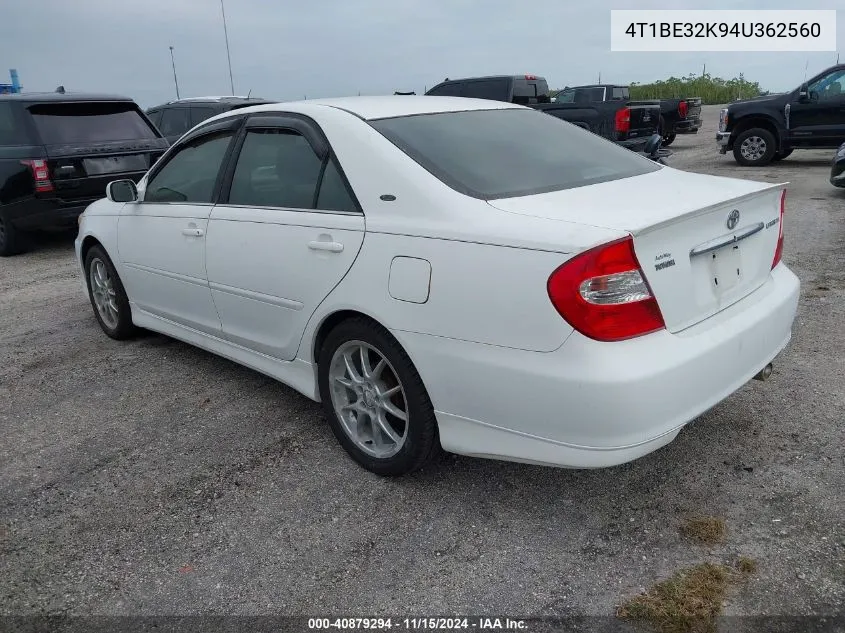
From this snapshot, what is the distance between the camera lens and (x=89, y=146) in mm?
8031

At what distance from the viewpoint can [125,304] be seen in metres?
4.94

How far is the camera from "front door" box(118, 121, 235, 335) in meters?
3.95

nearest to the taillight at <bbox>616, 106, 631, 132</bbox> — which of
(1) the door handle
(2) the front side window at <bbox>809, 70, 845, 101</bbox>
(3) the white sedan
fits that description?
(2) the front side window at <bbox>809, 70, 845, 101</bbox>

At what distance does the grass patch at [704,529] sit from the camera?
264cm

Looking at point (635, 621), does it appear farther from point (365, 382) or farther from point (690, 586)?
point (365, 382)

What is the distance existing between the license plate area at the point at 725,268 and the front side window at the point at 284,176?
1.41 m

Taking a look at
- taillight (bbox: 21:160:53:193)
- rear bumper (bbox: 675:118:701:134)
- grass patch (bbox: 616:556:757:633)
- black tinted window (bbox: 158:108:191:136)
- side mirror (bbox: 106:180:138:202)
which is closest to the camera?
grass patch (bbox: 616:556:757:633)

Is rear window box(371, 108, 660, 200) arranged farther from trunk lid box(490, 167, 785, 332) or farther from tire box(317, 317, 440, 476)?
tire box(317, 317, 440, 476)

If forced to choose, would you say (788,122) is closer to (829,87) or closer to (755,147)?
(755,147)

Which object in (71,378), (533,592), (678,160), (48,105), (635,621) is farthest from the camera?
(678,160)

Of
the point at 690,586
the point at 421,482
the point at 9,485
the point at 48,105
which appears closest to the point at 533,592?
the point at 690,586

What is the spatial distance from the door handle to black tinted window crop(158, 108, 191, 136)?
984cm

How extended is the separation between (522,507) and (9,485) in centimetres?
226

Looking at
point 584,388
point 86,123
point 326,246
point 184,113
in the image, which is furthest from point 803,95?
point 584,388
